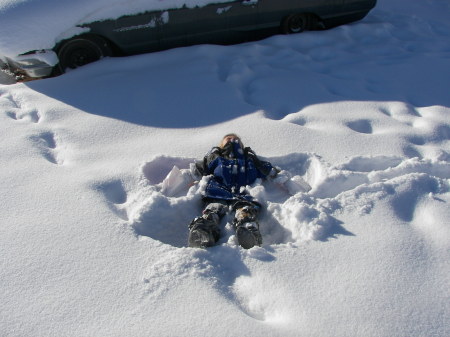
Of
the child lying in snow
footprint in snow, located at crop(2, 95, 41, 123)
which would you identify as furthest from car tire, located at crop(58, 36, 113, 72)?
the child lying in snow

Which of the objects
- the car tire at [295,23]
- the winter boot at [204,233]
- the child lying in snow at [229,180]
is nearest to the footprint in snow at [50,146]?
the child lying in snow at [229,180]

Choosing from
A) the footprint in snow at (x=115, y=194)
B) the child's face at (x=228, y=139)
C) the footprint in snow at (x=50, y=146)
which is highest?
the footprint in snow at (x=50, y=146)

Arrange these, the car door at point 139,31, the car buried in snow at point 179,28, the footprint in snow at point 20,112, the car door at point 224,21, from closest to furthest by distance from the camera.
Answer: the footprint in snow at point 20,112 < the car buried in snow at point 179,28 < the car door at point 139,31 < the car door at point 224,21

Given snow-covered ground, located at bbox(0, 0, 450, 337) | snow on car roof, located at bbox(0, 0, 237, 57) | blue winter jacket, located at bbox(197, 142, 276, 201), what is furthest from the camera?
snow on car roof, located at bbox(0, 0, 237, 57)

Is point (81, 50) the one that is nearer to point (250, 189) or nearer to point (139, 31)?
point (139, 31)

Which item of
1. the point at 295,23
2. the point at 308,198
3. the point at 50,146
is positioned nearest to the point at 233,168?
the point at 308,198

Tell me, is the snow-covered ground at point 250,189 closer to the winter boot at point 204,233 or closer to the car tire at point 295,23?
the winter boot at point 204,233

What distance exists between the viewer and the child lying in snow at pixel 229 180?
3.03 metres

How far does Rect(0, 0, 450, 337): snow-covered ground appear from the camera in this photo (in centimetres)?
226

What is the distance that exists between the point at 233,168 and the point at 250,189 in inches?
9.3

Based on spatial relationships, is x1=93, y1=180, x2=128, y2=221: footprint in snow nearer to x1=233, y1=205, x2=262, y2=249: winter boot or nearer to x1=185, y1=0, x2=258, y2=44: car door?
x1=233, y1=205, x2=262, y2=249: winter boot

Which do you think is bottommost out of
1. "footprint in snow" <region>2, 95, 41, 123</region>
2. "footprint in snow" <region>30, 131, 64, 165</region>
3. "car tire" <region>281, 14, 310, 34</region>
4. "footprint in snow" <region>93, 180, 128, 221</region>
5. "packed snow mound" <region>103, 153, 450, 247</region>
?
"packed snow mound" <region>103, 153, 450, 247</region>

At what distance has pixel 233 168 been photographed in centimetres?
353

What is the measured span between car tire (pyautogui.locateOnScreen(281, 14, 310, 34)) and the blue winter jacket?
2850 millimetres
